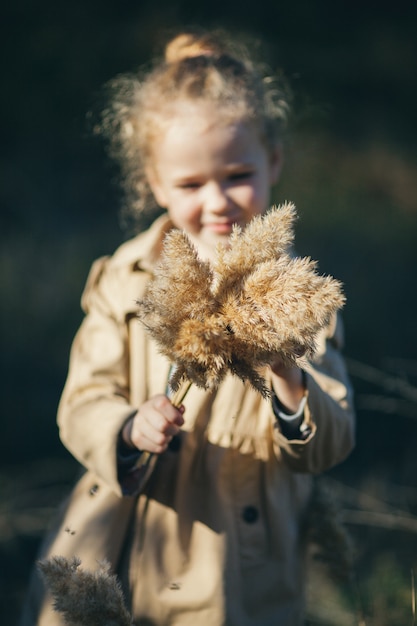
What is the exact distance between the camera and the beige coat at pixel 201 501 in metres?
1.47

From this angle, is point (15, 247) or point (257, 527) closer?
point (257, 527)

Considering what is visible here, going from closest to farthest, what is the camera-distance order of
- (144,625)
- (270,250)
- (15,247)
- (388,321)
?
(270,250), (144,625), (388,321), (15,247)

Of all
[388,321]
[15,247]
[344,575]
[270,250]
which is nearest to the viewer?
[270,250]

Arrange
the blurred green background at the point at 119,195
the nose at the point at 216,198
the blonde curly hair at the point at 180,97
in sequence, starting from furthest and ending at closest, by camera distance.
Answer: the blurred green background at the point at 119,195
the blonde curly hair at the point at 180,97
the nose at the point at 216,198

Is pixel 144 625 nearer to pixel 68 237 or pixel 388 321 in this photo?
pixel 388 321

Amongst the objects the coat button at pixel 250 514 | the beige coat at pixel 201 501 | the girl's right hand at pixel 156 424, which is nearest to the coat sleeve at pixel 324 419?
the beige coat at pixel 201 501

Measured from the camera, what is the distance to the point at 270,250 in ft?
3.25

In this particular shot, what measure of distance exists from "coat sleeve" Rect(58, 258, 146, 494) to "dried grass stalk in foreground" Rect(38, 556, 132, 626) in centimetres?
38

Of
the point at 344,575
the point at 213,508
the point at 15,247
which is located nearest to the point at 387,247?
the point at 15,247

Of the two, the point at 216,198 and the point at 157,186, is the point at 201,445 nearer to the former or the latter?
the point at 216,198

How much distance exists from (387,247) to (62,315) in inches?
76.2

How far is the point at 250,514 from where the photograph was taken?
154cm

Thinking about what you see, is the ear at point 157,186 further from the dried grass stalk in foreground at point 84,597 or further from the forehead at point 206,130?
the dried grass stalk in foreground at point 84,597

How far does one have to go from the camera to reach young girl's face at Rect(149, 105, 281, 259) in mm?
1599
